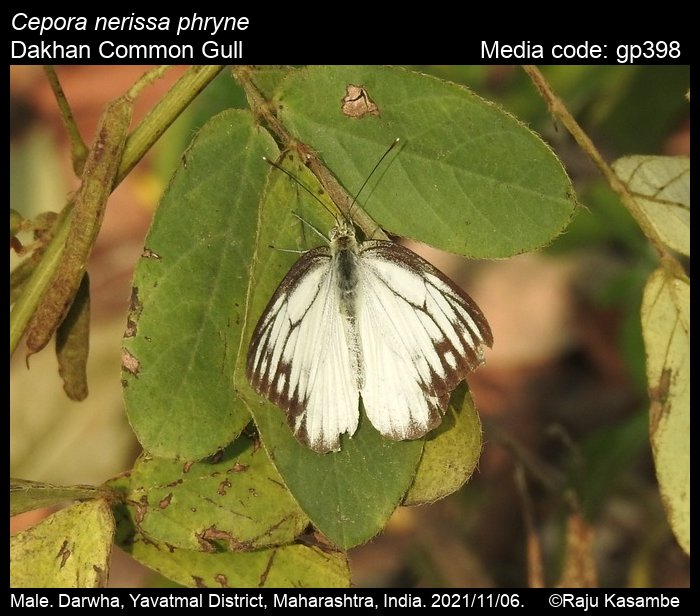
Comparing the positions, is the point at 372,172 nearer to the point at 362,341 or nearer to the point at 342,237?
the point at 342,237

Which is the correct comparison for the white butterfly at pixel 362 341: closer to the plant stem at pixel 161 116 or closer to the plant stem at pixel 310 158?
the plant stem at pixel 310 158

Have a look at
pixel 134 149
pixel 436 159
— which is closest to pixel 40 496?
pixel 134 149

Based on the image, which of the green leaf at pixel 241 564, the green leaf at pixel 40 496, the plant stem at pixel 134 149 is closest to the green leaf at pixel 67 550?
the green leaf at pixel 40 496

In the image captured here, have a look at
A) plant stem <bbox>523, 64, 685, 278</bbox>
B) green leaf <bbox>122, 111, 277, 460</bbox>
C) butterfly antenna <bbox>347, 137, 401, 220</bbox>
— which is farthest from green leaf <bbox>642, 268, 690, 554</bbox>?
green leaf <bbox>122, 111, 277, 460</bbox>

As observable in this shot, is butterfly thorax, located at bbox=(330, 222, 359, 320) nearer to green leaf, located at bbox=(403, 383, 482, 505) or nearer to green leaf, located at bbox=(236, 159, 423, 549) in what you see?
green leaf, located at bbox=(236, 159, 423, 549)

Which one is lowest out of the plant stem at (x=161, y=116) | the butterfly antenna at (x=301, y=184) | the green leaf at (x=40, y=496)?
the green leaf at (x=40, y=496)
